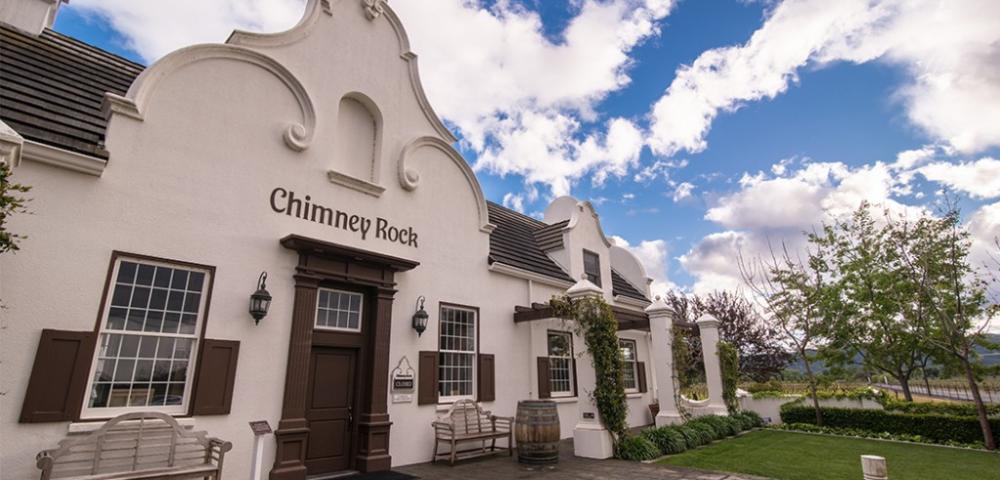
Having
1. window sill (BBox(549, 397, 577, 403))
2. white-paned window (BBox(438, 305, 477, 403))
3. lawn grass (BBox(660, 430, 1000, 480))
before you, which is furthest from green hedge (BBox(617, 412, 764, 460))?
white-paned window (BBox(438, 305, 477, 403))

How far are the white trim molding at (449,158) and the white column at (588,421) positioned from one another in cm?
301

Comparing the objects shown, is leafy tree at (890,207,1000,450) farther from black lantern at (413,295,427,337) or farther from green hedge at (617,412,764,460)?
black lantern at (413,295,427,337)

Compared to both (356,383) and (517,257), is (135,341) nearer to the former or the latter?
(356,383)

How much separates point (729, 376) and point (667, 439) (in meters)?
4.55

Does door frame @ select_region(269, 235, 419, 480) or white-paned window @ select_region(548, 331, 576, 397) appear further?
white-paned window @ select_region(548, 331, 576, 397)

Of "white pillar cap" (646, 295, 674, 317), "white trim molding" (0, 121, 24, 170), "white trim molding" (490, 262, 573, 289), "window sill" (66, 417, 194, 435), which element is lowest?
"window sill" (66, 417, 194, 435)

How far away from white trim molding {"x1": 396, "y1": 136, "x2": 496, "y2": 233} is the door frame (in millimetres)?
1883

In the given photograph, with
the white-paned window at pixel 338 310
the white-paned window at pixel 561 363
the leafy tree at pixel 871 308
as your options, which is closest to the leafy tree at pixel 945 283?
the leafy tree at pixel 871 308

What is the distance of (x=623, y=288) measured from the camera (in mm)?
16328

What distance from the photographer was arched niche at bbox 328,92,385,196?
8.53 meters

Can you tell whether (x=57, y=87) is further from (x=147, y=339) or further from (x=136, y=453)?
(x=136, y=453)

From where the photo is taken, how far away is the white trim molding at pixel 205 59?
608 cm

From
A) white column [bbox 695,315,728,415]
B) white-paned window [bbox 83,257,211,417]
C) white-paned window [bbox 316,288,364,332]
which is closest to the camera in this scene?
white-paned window [bbox 83,257,211,417]

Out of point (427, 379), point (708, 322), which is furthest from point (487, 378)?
point (708, 322)
